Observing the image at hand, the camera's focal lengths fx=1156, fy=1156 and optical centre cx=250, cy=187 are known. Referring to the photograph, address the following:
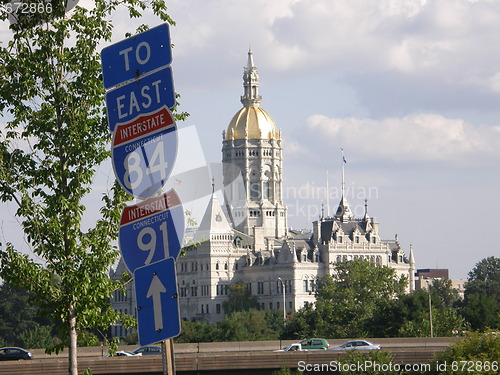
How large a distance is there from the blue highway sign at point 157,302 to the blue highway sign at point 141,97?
5.39 feet

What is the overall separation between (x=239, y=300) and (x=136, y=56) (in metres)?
164

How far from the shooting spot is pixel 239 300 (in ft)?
575

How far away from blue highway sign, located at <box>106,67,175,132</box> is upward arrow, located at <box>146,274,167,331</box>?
5.77 feet

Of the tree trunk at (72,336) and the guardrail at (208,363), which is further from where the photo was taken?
the guardrail at (208,363)

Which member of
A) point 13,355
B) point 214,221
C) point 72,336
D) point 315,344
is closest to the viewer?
point 72,336

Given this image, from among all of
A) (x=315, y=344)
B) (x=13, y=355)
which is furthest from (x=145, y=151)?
(x=315, y=344)

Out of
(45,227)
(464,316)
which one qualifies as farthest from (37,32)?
(464,316)

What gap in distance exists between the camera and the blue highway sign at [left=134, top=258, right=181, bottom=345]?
1225 cm

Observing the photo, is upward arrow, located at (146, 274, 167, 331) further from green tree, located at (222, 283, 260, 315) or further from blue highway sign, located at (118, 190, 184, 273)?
green tree, located at (222, 283, 260, 315)

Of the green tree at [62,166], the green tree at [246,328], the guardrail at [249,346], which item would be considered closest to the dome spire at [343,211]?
the green tree at [246,328]

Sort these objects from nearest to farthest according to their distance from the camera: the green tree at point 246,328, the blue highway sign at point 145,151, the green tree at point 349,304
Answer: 1. the blue highway sign at point 145,151
2. the green tree at point 349,304
3. the green tree at point 246,328

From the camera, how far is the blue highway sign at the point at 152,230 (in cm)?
1227

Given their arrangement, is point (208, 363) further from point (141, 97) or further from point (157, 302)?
point (141, 97)

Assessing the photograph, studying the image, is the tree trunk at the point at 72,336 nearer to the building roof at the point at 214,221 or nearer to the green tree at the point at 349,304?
the green tree at the point at 349,304
